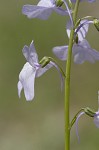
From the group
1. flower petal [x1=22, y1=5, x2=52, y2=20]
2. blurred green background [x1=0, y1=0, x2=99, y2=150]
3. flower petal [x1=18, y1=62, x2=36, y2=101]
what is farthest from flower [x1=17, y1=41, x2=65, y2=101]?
blurred green background [x1=0, y1=0, x2=99, y2=150]

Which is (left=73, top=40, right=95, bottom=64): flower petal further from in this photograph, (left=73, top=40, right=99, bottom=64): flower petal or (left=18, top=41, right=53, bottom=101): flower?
(left=18, top=41, right=53, bottom=101): flower

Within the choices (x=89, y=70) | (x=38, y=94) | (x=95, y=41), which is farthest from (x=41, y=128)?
(x=95, y=41)

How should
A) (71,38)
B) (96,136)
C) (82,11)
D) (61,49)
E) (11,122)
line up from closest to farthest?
(71,38) < (61,49) < (96,136) < (11,122) < (82,11)

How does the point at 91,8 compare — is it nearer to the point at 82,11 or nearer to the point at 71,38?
the point at 82,11

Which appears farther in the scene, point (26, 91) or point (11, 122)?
point (11, 122)

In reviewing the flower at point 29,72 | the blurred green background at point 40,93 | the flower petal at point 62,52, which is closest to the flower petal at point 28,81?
the flower at point 29,72

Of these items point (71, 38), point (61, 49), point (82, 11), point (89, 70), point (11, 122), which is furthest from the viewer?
point (82, 11)

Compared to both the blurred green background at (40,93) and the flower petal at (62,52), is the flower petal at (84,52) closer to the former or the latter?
the flower petal at (62,52)
